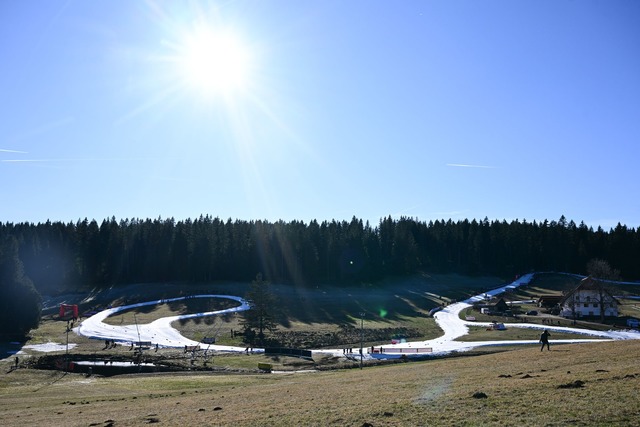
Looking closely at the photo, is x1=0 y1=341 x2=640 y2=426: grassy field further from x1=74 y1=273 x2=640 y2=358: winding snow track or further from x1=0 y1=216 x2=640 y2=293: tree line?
x1=0 y1=216 x2=640 y2=293: tree line

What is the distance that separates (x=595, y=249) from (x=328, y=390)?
17722 centimetres

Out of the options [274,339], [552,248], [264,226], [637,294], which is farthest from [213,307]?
[552,248]

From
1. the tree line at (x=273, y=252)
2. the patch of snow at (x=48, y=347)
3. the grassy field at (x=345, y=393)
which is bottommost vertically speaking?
the grassy field at (x=345, y=393)

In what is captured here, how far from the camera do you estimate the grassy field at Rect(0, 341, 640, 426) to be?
18594 millimetres

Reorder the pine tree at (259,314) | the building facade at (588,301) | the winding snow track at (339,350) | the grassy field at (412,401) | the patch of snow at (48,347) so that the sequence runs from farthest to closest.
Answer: the building facade at (588,301), the pine tree at (259,314), the winding snow track at (339,350), the patch of snow at (48,347), the grassy field at (412,401)

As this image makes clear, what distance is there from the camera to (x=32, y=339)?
265 feet

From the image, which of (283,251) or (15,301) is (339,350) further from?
(283,251)

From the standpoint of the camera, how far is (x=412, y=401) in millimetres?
22812

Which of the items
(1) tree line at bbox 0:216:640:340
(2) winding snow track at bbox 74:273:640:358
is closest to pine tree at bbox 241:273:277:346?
(2) winding snow track at bbox 74:273:640:358

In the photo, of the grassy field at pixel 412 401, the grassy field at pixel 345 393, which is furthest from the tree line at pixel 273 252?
the grassy field at pixel 412 401

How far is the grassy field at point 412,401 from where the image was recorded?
18594 mm

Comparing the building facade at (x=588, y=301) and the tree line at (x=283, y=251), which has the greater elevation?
the tree line at (x=283, y=251)

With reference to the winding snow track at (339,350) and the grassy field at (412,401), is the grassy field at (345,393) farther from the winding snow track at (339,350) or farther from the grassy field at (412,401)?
the winding snow track at (339,350)

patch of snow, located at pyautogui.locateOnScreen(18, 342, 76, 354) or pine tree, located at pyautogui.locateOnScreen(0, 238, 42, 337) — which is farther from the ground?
pine tree, located at pyautogui.locateOnScreen(0, 238, 42, 337)
